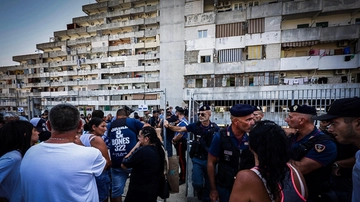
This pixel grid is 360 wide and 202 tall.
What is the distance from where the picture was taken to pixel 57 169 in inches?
48.8

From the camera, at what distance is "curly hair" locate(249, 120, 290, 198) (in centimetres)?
115

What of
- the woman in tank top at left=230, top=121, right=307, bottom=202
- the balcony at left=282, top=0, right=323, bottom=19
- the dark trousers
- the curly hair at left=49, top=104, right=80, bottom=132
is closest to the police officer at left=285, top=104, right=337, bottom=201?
the woman in tank top at left=230, top=121, right=307, bottom=202

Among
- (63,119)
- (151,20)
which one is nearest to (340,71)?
(63,119)

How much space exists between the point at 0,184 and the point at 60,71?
34672 millimetres

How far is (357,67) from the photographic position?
1517 cm

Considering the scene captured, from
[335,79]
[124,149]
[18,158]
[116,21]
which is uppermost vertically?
[116,21]

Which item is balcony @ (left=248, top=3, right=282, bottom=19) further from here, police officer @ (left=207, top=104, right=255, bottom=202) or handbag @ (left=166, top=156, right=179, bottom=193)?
handbag @ (left=166, top=156, right=179, bottom=193)

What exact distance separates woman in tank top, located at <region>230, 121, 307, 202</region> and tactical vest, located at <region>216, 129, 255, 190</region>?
908 mm

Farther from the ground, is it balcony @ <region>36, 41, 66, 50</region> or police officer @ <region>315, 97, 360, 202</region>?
balcony @ <region>36, 41, 66, 50</region>

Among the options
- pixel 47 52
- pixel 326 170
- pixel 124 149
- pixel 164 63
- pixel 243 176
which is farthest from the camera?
pixel 47 52

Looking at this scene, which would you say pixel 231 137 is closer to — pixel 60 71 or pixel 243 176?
pixel 243 176

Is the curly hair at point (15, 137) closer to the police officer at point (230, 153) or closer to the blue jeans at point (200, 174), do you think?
the police officer at point (230, 153)

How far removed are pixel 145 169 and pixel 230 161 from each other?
4.20 ft

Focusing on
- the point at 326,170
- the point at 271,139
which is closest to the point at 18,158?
the point at 271,139
